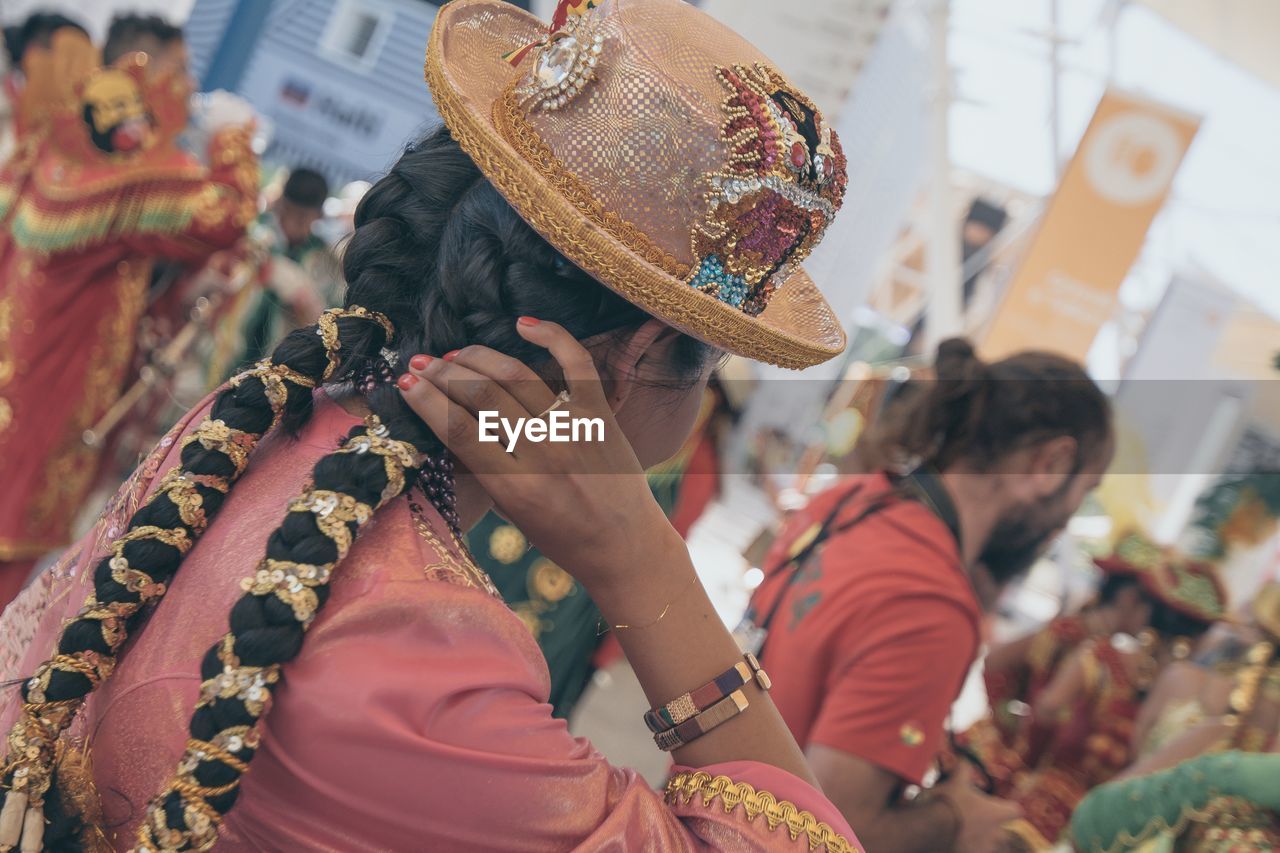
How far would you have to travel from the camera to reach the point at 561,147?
1201mm

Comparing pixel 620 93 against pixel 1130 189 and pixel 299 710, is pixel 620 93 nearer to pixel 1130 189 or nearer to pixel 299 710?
pixel 299 710

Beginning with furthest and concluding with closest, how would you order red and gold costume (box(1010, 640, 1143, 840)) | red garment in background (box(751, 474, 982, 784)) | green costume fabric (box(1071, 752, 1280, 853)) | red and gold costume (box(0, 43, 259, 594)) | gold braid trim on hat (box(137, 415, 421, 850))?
1. red and gold costume (box(0, 43, 259, 594))
2. red and gold costume (box(1010, 640, 1143, 840))
3. red garment in background (box(751, 474, 982, 784))
4. green costume fabric (box(1071, 752, 1280, 853))
5. gold braid trim on hat (box(137, 415, 421, 850))

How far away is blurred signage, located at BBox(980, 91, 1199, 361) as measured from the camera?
482 cm

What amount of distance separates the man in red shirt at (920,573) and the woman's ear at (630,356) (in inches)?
40.9

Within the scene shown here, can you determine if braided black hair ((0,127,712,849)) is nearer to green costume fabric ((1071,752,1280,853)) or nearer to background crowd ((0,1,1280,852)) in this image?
background crowd ((0,1,1280,852))

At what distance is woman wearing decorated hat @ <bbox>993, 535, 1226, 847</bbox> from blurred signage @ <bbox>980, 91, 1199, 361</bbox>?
1.16 metres

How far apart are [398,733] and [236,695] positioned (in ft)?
0.45

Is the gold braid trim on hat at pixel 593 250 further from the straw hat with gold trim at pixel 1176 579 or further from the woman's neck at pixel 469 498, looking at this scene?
the straw hat with gold trim at pixel 1176 579

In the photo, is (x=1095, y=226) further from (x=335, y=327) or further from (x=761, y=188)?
(x=335, y=327)

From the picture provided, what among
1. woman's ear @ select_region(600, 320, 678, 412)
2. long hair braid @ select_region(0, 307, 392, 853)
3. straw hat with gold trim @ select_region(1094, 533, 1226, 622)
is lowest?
straw hat with gold trim @ select_region(1094, 533, 1226, 622)

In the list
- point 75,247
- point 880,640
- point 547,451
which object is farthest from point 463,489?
point 75,247

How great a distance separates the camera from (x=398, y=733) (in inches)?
36.9

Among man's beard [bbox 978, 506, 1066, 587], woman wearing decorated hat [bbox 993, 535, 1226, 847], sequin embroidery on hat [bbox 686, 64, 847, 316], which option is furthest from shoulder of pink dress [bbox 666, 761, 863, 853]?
woman wearing decorated hat [bbox 993, 535, 1226, 847]

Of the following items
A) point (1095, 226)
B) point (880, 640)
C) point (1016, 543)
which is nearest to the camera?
point (880, 640)
